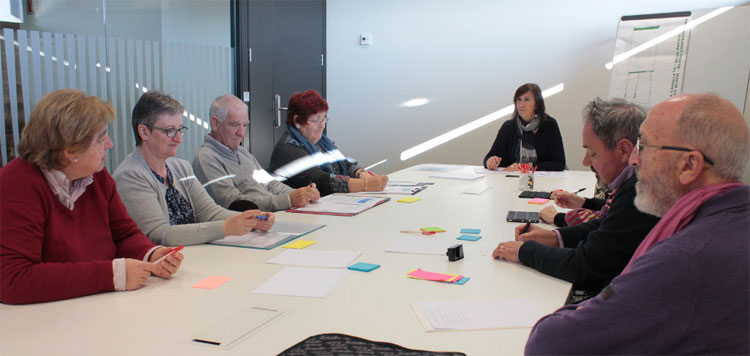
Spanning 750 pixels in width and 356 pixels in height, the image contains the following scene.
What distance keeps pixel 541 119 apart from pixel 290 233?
119 inches

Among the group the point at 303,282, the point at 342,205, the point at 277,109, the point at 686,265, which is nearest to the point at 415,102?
the point at 277,109

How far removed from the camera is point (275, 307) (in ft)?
4.30

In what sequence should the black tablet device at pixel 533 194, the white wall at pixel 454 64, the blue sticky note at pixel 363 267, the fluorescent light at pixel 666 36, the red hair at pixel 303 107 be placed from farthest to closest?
the white wall at pixel 454 64
the fluorescent light at pixel 666 36
the red hair at pixel 303 107
the black tablet device at pixel 533 194
the blue sticky note at pixel 363 267

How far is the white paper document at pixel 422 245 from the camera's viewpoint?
5.98 ft

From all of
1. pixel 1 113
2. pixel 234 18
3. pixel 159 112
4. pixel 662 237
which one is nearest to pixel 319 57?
pixel 234 18

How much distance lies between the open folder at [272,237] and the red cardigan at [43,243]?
1.53ft

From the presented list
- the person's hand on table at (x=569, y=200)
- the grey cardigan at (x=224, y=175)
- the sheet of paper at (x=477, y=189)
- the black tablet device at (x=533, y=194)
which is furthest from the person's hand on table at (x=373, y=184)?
the person's hand on table at (x=569, y=200)

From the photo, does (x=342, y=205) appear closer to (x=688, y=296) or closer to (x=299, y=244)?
(x=299, y=244)

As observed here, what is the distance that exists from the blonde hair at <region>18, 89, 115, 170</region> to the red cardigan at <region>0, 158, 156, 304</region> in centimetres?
4

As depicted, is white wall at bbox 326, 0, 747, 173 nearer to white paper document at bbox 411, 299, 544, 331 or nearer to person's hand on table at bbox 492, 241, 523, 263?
person's hand on table at bbox 492, 241, 523, 263

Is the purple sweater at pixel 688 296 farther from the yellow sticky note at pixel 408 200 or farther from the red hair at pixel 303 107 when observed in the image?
the red hair at pixel 303 107

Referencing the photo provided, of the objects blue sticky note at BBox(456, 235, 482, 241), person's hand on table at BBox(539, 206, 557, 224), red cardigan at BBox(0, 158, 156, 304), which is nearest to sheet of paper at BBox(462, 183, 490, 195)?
person's hand on table at BBox(539, 206, 557, 224)

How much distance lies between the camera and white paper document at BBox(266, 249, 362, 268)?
5.47 ft

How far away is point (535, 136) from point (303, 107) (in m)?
2.08
